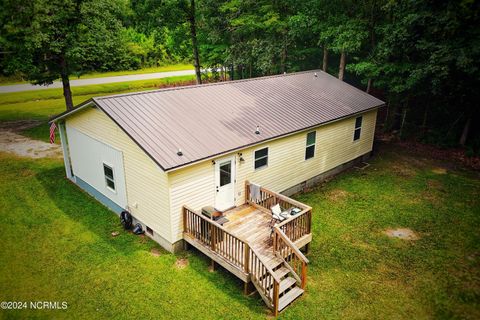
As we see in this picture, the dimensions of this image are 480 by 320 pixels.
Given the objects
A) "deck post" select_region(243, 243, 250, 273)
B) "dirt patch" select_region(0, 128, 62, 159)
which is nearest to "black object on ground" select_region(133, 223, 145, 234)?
"deck post" select_region(243, 243, 250, 273)

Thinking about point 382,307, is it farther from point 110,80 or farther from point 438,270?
point 110,80

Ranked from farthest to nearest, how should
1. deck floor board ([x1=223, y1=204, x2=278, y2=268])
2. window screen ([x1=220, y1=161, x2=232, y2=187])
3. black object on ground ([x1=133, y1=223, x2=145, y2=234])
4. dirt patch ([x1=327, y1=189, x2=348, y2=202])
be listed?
dirt patch ([x1=327, y1=189, x2=348, y2=202]) < black object on ground ([x1=133, y1=223, x2=145, y2=234]) < window screen ([x1=220, y1=161, x2=232, y2=187]) < deck floor board ([x1=223, y1=204, x2=278, y2=268])

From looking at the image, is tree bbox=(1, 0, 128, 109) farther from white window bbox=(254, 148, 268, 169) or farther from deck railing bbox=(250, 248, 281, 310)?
deck railing bbox=(250, 248, 281, 310)

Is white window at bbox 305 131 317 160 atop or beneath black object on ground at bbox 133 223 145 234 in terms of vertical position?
atop

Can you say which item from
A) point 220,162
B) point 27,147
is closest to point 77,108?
point 220,162

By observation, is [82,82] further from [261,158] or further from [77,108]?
[261,158]

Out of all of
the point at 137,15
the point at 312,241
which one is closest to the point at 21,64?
the point at 137,15

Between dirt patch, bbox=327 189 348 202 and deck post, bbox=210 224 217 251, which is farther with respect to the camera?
dirt patch, bbox=327 189 348 202

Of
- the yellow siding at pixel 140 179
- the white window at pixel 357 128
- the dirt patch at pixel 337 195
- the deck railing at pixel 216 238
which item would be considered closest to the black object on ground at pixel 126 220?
the yellow siding at pixel 140 179
